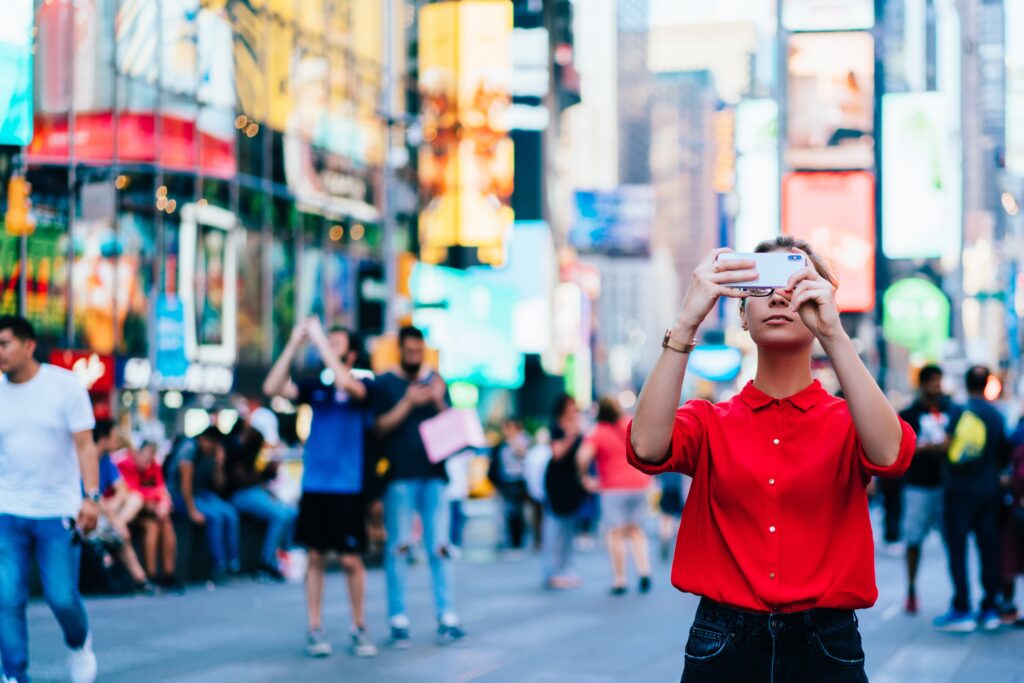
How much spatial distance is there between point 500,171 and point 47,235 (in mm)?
20193

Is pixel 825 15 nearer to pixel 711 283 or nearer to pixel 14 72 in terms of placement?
pixel 14 72

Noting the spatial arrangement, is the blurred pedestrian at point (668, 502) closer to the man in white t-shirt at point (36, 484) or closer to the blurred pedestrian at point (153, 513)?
the blurred pedestrian at point (153, 513)

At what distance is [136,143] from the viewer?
2894 cm

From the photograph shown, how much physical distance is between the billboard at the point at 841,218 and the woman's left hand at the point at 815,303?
139 feet

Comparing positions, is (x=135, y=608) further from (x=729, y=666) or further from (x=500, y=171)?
(x=500, y=171)

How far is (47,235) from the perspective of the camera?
85.4 feet

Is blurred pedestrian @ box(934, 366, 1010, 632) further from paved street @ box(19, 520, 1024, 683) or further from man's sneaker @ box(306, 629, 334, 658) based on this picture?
man's sneaker @ box(306, 629, 334, 658)

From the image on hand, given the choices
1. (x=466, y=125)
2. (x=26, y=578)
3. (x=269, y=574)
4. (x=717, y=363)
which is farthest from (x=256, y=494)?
(x=717, y=363)

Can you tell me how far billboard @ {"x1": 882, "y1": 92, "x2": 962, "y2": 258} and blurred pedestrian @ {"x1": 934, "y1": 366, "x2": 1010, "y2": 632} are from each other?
37400 millimetres

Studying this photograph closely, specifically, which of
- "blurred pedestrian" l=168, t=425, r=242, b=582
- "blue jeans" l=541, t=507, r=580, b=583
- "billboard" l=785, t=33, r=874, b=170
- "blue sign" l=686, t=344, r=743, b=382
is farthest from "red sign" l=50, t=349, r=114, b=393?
"blue sign" l=686, t=344, r=743, b=382

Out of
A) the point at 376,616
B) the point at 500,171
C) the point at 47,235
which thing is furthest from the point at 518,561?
the point at 500,171

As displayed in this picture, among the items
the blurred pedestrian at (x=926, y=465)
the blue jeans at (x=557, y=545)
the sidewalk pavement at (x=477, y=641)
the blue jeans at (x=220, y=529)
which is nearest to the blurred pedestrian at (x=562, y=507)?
the blue jeans at (x=557, y=545)

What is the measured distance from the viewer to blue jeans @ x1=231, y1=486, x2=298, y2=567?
53.5 feet

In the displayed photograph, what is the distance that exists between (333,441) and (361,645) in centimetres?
133
